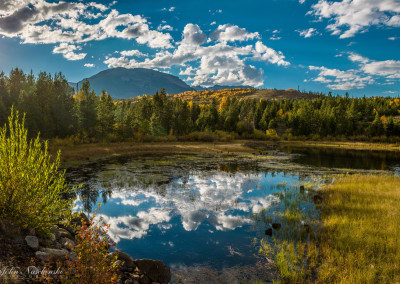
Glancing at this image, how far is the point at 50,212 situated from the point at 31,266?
2.77m

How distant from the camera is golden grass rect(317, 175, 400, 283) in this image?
327 inches

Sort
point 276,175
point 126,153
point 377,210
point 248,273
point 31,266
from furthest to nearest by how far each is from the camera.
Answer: point 126,153
point 276,175
point 377,210
point 248,273
point 31,266

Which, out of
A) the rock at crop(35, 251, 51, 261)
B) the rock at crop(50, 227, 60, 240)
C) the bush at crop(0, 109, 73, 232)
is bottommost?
the rock at crop(50, 227, 60, 240)

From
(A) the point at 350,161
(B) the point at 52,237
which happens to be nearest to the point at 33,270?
(B) the point at 52,237

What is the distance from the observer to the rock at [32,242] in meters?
7.13

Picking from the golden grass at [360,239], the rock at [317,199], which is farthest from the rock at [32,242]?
the rock at [317,199]

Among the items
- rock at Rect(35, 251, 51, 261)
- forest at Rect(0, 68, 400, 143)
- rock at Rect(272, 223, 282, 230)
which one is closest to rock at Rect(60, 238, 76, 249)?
rock at Rect(35, 251, 51, 261)

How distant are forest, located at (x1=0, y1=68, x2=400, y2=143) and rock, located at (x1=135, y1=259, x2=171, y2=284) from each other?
49.0 m

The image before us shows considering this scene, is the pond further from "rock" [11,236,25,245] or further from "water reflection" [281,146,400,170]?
"water reflection" [281,146,400,170]

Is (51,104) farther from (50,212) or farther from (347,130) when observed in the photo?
(347,130)

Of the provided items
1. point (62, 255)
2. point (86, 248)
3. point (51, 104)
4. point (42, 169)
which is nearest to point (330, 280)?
point (86, 248)

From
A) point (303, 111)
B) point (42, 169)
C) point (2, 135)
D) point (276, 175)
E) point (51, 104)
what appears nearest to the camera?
point (2, 135)

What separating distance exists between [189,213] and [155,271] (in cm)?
786

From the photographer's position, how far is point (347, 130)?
122m
